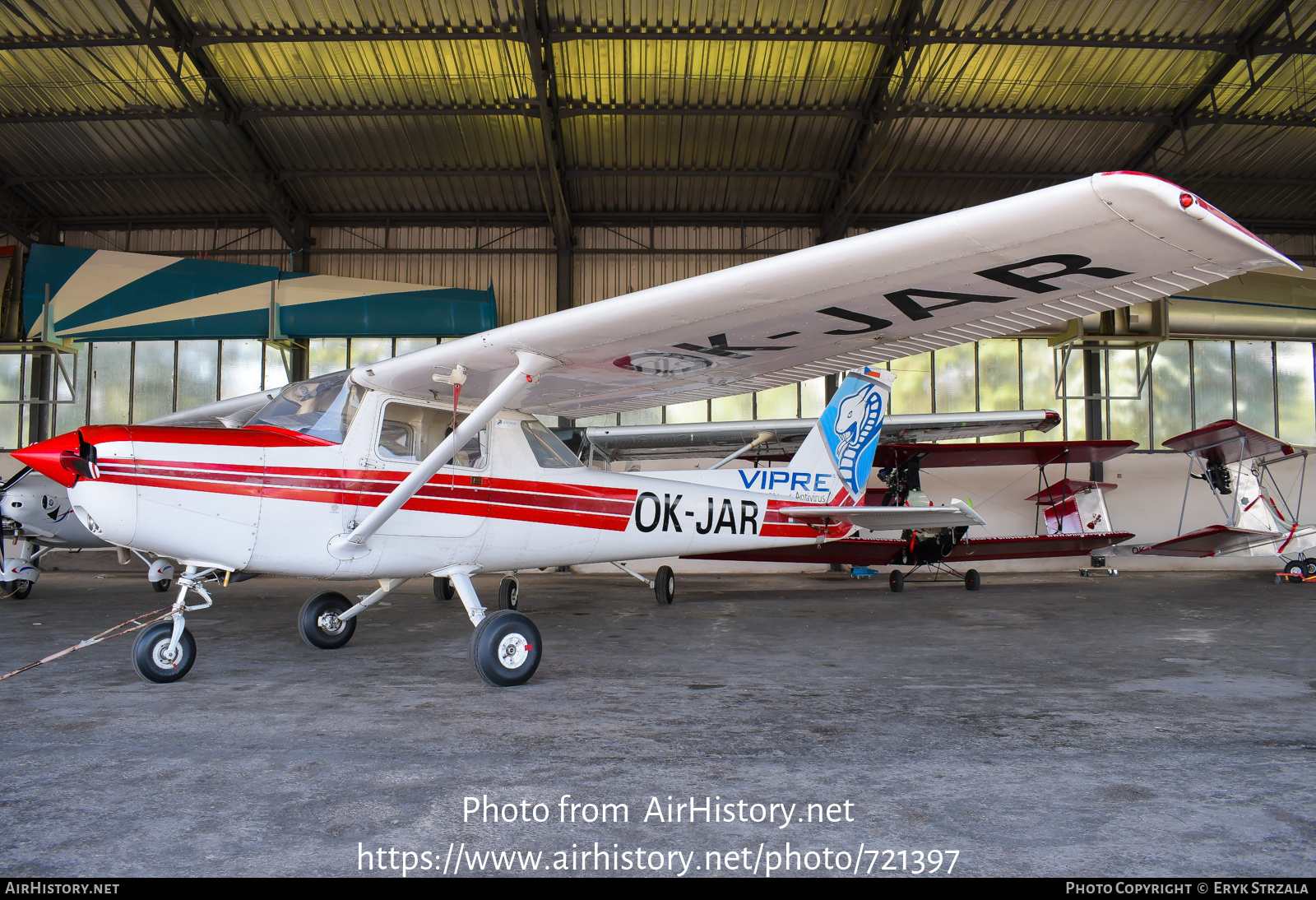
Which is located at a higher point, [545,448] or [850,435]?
[850,435]

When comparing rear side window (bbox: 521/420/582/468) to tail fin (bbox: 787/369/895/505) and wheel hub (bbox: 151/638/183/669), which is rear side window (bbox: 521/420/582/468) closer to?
wheel hub (bbox: 151/638/183/669)

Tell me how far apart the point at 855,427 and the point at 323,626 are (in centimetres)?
599

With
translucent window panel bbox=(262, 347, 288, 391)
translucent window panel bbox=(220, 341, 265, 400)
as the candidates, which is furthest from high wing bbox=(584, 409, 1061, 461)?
translucent window panel bbox=(220, 341, 265, 400)

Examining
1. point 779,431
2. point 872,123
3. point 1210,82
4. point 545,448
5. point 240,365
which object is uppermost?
point 1210,82

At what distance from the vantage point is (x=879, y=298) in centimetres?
387

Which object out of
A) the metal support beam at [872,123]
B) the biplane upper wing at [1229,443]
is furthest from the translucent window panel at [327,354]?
the biplane upper wing at [1229,443]

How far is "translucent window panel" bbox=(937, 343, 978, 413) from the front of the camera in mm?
17000

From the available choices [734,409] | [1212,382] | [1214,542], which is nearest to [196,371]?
[734,409]

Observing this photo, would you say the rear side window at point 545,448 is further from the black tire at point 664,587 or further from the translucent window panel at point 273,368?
the translucent window panel at point 273,368

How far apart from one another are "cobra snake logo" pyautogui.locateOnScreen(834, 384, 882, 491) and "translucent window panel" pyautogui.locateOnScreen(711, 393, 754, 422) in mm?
8049

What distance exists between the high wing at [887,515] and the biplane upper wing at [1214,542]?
5239mm

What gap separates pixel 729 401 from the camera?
57.0ft

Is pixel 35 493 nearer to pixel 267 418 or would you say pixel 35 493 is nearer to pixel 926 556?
pixel 267 418

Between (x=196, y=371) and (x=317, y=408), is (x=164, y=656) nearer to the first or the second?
(x=317, y=408)
